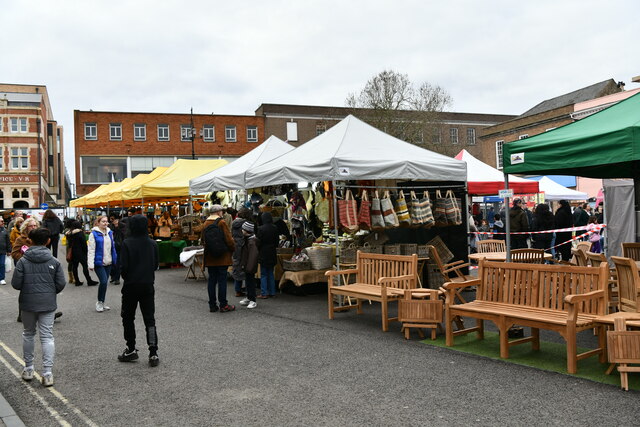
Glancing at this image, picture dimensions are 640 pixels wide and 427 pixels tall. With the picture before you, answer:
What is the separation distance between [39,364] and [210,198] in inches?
408

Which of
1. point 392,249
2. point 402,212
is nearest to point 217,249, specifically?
point 392,249

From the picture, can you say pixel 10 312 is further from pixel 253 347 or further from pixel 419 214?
pixel 419 214

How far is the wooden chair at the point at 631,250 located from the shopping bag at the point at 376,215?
3899mm

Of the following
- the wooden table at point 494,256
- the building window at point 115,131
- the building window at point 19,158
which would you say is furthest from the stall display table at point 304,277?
the building window at point 19,158

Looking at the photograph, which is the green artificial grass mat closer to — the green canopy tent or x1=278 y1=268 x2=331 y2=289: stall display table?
the green canopy tent

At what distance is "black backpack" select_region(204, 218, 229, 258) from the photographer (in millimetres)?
9422

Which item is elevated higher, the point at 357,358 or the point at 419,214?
the point at 419,214

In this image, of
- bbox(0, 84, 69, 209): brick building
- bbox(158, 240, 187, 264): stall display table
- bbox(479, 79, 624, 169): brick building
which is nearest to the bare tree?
bbox(479, 79, 624, 169): brick building

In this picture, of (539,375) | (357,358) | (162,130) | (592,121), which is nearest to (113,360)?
(357,358)

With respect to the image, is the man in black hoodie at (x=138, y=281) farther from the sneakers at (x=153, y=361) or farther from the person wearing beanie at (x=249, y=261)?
the person wearing beanie at (x=249, y=261)

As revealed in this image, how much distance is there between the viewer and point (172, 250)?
1812 cm

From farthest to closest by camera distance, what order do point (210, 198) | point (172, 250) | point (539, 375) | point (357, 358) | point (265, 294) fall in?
point (172, 250), point (210, 198), point (265, 294), point (357, 358), point (539, 375)

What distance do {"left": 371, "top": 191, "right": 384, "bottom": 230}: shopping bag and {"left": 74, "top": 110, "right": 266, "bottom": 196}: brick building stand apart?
45.1m

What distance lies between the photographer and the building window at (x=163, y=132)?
186ft
